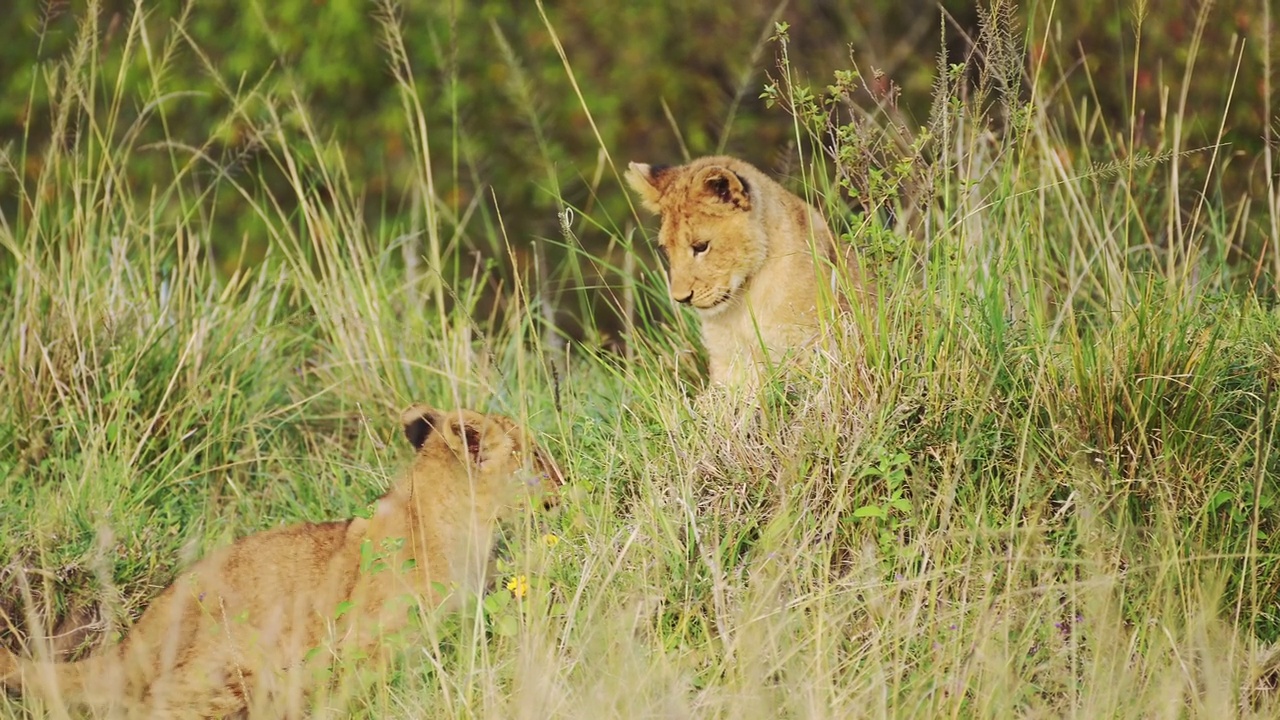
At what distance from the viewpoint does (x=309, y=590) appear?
435 centimetres

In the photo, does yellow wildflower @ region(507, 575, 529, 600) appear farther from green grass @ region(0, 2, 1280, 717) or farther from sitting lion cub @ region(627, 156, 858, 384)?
sitting lion cub @ region(627, 156, 858, 384)

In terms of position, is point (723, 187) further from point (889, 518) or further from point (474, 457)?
point (889, 518)

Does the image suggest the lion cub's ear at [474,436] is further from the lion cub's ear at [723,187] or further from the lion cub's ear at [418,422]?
the lion cub's ear at [723,187]

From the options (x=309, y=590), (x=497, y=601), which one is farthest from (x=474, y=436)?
(x=497, y=601)

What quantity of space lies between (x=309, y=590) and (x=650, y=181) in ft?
6.22

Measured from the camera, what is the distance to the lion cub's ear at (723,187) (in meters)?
5.12

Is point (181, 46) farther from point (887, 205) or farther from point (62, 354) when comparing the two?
point (887, 205)

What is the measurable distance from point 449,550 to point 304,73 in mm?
5976

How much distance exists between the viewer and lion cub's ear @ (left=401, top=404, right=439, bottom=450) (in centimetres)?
455

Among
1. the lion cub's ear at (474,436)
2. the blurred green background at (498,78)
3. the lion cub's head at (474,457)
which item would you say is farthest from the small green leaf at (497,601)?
the blurred green background at (498,78)

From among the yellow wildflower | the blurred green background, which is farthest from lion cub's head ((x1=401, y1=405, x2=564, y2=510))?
the blurred green background

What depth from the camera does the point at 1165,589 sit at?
3.85m

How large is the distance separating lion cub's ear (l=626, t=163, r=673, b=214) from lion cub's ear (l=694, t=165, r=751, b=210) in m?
0.22

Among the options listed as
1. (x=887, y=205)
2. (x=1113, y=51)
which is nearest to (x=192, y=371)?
(x=887, y=205)
